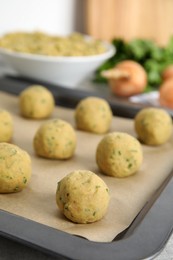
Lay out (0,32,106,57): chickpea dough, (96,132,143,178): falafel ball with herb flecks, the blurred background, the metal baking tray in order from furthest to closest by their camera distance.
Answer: the blurred background
(0,32,106,57): chickpea dough
(96,132,143,178): falafel ball with herb flecks
the metal baking tray

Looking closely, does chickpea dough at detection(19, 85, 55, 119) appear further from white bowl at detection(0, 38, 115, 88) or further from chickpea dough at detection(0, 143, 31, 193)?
chickpea dough at detection(0, 143, 31, 193)

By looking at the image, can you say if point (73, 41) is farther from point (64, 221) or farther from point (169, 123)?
point (64, 221)

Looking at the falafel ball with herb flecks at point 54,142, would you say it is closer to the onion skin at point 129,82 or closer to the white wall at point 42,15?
the onion skin at point 129,82

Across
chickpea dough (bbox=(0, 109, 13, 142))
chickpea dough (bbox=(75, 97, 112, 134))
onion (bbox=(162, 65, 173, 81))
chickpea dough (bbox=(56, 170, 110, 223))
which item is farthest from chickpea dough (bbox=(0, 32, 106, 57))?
chickpea dough (bbox=(56, 170, 110, 223))

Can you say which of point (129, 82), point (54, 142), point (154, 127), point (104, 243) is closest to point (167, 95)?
point (129, 82)

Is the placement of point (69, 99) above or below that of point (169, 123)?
below

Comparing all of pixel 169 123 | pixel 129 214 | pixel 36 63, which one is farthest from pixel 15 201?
pixel 36 63

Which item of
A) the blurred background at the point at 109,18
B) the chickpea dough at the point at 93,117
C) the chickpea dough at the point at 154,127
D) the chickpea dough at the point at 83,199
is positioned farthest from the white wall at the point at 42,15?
the chickpea dough at the point at 83,199
